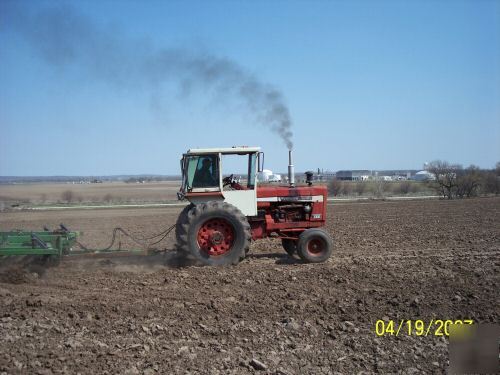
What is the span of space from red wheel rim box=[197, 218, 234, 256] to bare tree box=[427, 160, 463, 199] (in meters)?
36.1

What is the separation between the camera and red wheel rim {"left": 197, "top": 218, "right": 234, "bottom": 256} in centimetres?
903

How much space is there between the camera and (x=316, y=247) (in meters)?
9.56

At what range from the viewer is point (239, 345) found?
5223 mm

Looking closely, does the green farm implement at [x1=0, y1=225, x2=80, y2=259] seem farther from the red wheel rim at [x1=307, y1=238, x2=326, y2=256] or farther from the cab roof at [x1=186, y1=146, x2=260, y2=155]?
the red wheel rim at [x1=307, y1=238, x2=326, y2=256]

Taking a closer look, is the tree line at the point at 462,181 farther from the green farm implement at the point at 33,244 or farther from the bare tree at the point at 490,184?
the green farm implement at the point at 33,244

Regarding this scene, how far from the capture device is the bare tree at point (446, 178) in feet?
138

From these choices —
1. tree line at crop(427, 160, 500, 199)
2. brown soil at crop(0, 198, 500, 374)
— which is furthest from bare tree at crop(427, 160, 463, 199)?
brown soil at crop(0, 198, 500, 374)

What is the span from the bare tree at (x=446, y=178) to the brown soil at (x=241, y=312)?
112 feet

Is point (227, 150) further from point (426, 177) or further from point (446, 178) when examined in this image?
point (426, 177)

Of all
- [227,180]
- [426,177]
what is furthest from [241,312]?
[426,177]

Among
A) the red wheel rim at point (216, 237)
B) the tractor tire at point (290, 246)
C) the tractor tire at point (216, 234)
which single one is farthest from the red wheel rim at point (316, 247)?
the red wheel rim at point (216, 237)

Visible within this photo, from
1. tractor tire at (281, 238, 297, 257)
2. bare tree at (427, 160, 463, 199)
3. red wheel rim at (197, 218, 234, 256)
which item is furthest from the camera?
bare tree at (427, 160, 463, 199)

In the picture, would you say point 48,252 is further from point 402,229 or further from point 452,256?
point 402,229

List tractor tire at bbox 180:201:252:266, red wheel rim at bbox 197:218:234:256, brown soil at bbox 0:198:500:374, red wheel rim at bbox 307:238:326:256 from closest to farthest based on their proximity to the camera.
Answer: brown soil at bbox 0:198:500:374
tractor tire at bbox 180:201:252:266
red wheel rim at bbox 197:218:234:256
red wheel rim at bbox 307:238:326:256
